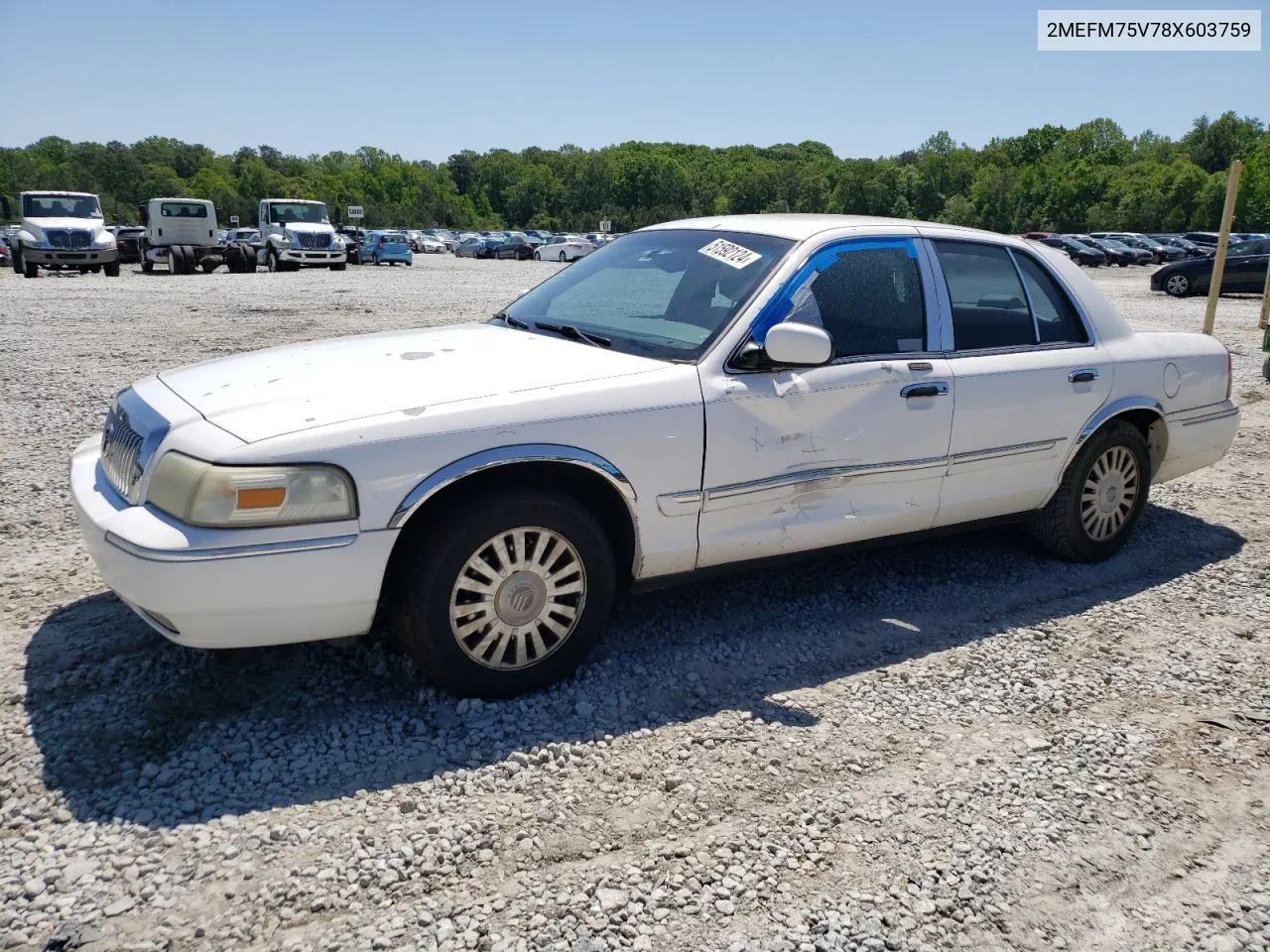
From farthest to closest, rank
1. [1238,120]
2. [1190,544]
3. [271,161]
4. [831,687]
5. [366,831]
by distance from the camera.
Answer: [271,161]
[1238,120]
[1190,544]
[831,687]
[366,831]

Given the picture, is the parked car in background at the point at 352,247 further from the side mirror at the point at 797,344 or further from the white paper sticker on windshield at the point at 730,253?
the side mirror at the point at 797,344

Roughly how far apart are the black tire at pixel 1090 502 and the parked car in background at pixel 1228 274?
68.4 ft

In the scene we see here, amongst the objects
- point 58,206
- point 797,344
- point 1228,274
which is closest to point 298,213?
point 58,206

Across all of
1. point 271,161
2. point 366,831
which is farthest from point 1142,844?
point 271,161

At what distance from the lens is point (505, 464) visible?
3.23 m

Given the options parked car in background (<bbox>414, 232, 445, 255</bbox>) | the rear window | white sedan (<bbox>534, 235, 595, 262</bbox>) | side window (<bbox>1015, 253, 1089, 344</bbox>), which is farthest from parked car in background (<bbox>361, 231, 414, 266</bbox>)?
side window (<bbox>1015, 253, 1089, 344</bbox>)

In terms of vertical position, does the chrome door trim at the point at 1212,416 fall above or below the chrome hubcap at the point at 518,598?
above

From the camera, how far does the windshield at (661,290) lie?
12.6ft

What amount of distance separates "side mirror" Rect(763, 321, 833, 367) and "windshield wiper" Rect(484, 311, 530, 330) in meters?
1.24

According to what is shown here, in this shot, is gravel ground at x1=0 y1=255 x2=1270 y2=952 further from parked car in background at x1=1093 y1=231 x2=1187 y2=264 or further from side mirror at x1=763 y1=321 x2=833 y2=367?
parked car in background at x1=1093 y1=231 x2=1187 y2=264

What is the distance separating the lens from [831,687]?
3.68 metres

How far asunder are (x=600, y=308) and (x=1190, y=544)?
360 cm

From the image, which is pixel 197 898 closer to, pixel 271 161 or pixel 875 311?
pixel 875 311

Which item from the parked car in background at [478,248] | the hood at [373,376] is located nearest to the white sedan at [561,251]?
the parked car in background at [478,248]
